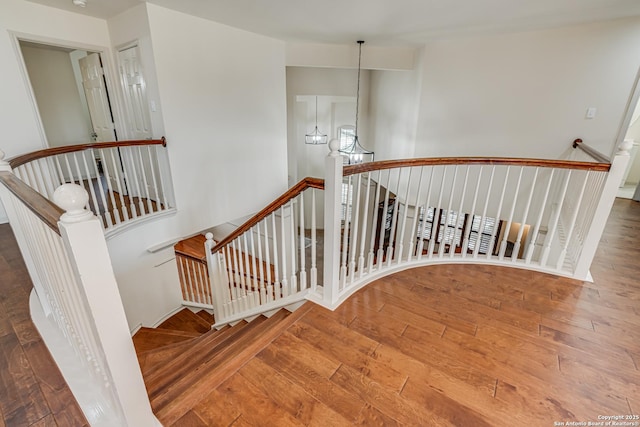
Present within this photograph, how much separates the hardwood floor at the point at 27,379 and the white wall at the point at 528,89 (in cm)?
476

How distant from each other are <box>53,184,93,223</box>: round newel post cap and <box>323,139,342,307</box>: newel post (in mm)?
1145

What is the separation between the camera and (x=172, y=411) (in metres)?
1.30

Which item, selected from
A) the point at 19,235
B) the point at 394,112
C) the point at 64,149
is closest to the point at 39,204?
the point at 19,235

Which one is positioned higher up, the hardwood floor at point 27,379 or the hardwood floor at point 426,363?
the hardwood floor at point 426,363

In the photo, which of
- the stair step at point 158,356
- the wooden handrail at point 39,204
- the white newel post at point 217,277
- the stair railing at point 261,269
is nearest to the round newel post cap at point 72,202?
the wooden handrail at point 39,204

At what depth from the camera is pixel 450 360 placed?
5.23 feet

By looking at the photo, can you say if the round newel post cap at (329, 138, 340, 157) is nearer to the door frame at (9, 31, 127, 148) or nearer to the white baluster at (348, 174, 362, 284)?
the white baluster at (348, 174, 362, 284)

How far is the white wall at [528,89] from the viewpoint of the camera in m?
3.24

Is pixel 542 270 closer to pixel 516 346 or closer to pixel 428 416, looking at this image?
pixel 516 346

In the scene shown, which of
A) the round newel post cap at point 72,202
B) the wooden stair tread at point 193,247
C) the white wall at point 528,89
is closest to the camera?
the round newel post cap at point 72,202

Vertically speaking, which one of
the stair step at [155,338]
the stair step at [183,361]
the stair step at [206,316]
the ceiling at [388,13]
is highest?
the ceiling at [388,13]

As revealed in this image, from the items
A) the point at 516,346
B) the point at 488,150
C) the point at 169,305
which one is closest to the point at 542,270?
the point at 516,346

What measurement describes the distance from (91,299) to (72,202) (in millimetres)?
299

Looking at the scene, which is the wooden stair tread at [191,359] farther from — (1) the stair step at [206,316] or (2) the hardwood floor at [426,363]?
(1) the stair step at [206,316]
